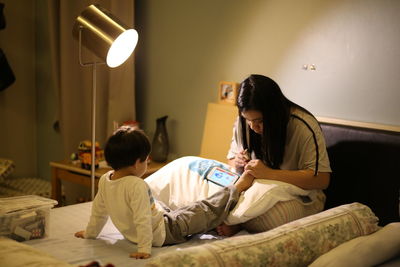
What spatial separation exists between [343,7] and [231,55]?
30.9 inches

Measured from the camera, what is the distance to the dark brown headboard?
89.2 inches

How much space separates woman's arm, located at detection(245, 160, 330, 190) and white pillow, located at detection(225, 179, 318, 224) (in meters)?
0.05

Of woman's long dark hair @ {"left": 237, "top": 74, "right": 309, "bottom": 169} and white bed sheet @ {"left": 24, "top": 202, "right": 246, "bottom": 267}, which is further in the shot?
woman's long dark hair @ {"left": 237, "top": 74, "right": 309, "bottom": 169}

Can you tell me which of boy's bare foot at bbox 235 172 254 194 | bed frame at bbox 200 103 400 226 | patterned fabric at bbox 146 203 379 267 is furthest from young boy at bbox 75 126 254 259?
bed frame at bbox 200 103 400 226

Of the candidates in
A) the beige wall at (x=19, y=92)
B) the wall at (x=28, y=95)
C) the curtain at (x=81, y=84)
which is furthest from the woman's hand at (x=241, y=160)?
the beige wall at (x=19, y=92)

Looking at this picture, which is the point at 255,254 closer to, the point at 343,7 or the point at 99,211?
the point at 99,211

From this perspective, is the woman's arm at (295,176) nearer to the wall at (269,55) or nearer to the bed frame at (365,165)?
the bed frame at (365,165)

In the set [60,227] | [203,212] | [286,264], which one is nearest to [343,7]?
[203,212]

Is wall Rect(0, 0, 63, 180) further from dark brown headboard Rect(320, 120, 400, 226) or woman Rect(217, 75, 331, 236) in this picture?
dark brown headboard Rect(320, 120, 400, 226)

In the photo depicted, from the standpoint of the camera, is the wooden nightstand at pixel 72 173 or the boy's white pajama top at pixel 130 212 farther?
the wooden nightstand at pixel 72 173

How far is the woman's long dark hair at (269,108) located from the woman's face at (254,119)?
0.7 inches

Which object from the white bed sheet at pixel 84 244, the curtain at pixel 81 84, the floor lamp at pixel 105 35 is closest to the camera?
the white bed sheet at pixel 84 244

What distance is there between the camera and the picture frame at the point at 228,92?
9.84ft

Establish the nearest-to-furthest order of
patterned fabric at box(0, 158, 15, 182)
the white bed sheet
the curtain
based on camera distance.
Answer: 1. the white bed sheet
2. the curtain
3. patterned fabric at box(0, 158, 15, 182)
